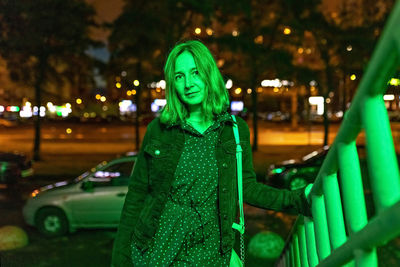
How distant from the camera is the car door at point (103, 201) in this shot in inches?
373

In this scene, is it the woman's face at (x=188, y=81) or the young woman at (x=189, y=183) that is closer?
the young woman at (x=189, y=183)

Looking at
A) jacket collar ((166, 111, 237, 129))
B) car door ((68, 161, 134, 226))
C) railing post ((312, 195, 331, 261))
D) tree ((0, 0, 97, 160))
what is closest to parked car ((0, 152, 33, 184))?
tree ((0, 0, 97, 160))

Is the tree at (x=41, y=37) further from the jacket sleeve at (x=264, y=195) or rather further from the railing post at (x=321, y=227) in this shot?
the railing post at (x=321, y=227)

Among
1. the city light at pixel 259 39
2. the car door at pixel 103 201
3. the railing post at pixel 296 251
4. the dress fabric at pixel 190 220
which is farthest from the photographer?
the city light at pixel 259 39

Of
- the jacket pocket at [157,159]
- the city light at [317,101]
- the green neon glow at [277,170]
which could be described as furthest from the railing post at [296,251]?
the city light at [317,101]

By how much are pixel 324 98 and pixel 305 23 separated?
11.9 ft

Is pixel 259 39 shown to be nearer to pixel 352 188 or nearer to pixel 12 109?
pixel 352 188

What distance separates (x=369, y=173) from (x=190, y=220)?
0.95m

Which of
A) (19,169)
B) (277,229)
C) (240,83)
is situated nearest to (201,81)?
(277,229)

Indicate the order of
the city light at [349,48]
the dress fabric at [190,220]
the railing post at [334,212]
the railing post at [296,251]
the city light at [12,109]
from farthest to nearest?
the city light at [12,109], the city light at [349,48], the railing post at [296,251], the dress fabric at [190,220], the railing post at [334,212]

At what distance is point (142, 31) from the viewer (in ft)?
66.6

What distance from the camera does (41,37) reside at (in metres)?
20.9

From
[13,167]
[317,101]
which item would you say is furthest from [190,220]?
[317,101]

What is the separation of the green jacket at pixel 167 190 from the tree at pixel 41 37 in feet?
63.4
